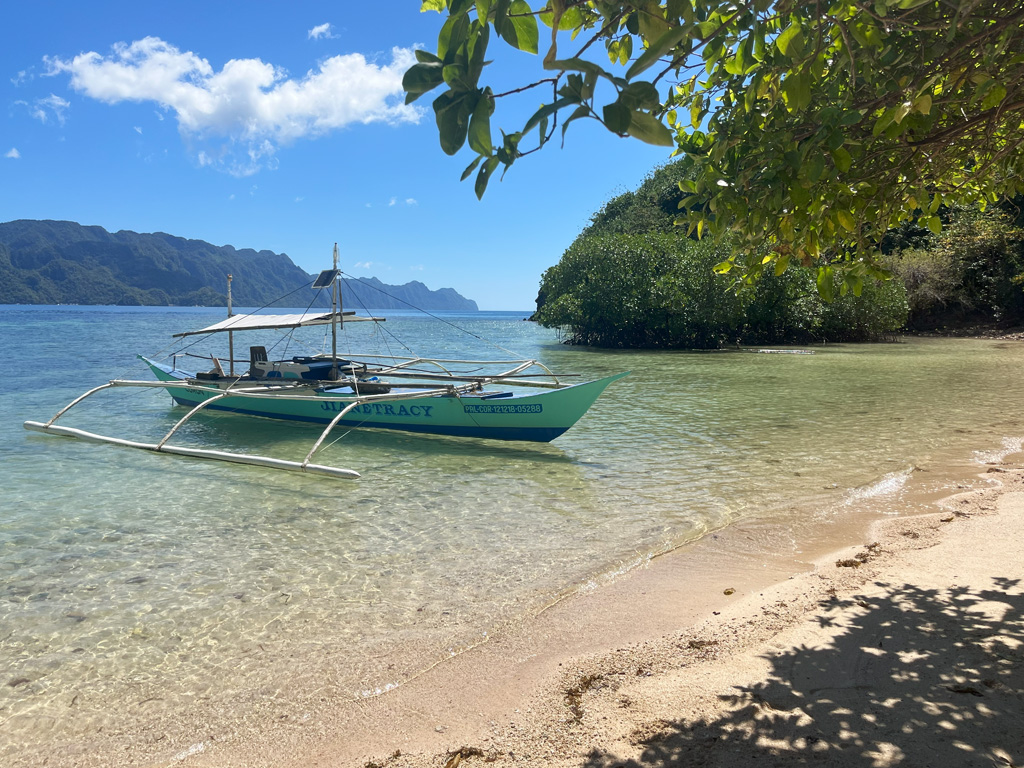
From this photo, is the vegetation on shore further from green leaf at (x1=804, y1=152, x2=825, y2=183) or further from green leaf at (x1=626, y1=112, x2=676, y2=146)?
green leaf at (x1=626, y1=112, x2=676, y2=146)

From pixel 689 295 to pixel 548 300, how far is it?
817cm

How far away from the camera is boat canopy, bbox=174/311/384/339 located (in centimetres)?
1199

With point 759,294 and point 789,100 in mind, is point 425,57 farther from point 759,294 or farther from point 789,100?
point 759,294

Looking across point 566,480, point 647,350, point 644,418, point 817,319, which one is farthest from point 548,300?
point 566,480

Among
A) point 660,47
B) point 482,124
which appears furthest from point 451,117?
point 660,47

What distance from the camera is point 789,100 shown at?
7.54ft

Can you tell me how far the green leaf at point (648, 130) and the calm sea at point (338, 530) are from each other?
10.5 ft

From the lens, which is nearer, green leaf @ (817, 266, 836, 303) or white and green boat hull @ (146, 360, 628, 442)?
green leaf @ (817, 266, 836, 303)

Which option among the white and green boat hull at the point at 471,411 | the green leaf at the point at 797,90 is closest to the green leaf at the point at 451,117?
the green leaf at the point at 797,90

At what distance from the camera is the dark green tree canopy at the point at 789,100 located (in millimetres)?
1543

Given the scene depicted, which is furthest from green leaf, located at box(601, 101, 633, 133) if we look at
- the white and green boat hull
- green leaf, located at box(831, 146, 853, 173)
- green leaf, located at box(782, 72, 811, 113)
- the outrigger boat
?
the white and green boat hull

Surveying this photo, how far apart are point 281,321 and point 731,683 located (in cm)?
1190

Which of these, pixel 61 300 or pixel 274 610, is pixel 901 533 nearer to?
pixel 274 610

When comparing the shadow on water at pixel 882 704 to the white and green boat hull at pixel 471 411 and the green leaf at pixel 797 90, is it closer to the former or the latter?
the green leaf at pixel 797 90
